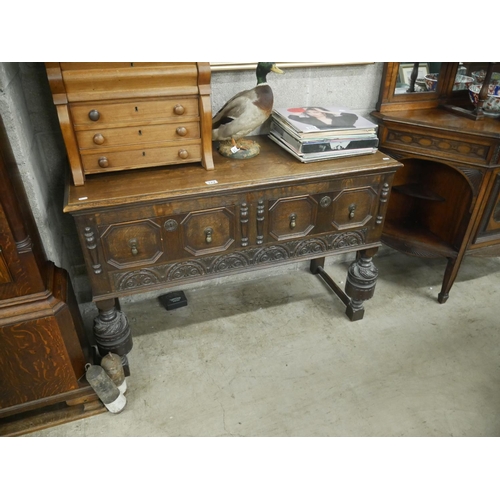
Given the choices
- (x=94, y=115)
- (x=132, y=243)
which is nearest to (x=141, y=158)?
(x=94, y=115)

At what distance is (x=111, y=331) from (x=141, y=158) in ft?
2.38

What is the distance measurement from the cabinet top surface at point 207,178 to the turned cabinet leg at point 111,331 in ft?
1.56

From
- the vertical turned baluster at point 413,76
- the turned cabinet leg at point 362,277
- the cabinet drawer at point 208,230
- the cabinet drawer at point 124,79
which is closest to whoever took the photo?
the cabinet drawer at point 124,79

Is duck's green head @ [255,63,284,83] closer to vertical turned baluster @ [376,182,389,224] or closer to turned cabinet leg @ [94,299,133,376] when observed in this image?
vertical turned baluster @ [376,182,389,224]

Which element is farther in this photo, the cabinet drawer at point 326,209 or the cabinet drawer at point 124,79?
the cabinet drawer at point 326,209

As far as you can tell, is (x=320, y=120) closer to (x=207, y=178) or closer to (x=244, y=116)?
(x=244, y=116)

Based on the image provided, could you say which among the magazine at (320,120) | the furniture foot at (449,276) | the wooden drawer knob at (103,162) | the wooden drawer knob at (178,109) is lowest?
the furniture foot at (449,276)

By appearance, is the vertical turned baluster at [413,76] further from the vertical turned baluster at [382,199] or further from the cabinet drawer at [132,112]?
the cabinet drawer at [132,112]

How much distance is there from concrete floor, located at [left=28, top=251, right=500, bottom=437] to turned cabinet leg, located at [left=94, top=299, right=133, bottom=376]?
223 millimetres

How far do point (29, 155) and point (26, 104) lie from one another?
0.26m

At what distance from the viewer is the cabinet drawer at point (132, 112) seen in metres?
1.43

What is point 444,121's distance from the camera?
2.04m

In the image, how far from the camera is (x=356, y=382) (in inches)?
74.1

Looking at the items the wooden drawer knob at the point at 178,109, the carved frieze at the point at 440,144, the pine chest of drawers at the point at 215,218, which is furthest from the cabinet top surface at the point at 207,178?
the carved frieze at the point at 440,144
